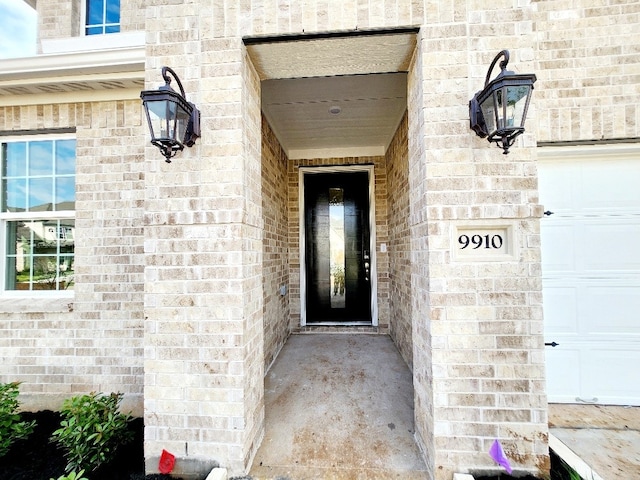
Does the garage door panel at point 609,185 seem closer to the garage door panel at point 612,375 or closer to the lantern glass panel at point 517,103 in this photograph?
the garage door panel at point 612,375

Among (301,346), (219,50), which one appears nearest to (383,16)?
(219,50)

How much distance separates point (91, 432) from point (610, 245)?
4.12 meters

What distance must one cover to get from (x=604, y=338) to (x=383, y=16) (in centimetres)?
303

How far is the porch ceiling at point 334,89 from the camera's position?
70.2 inches

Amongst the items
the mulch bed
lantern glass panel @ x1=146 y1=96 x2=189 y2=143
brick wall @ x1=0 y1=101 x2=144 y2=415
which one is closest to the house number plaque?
lantern glass panel @ x1=146 y1=96 x2=189 y2=143

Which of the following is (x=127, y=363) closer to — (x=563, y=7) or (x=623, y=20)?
(x=563, y=7)

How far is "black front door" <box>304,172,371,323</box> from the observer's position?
456 centimetres

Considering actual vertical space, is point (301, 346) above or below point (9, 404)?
below

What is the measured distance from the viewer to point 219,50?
1.74m

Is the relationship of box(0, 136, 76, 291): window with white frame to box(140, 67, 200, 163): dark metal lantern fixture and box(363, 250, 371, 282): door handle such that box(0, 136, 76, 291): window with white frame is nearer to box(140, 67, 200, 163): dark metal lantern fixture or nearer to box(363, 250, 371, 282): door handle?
box(140, 67, 200, 163): dark metal lantern fixture

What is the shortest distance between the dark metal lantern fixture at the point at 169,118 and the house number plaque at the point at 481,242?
172 centimetres

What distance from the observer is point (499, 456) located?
1475 millimetres

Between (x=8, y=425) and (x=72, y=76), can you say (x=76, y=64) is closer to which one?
(x=72, y=76)

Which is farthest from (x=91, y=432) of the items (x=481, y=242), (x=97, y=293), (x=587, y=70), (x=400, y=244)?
(x=587, y=70)
